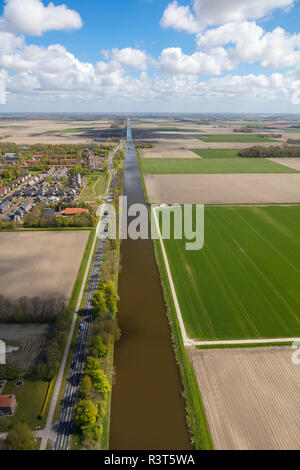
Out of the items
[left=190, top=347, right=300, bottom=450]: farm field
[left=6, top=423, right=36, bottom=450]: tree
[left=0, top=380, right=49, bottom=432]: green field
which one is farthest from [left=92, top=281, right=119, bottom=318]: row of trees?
[left=6, top=423, right=36, bottom=450]: tree

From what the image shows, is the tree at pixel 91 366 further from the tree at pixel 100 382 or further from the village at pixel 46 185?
the village at pixel 46 185

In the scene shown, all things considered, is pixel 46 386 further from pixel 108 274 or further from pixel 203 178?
pixel 203 178

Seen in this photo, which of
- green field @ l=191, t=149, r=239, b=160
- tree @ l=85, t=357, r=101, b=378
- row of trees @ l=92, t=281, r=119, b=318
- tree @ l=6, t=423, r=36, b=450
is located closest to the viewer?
tree @ l=6, t=423, r=36, b=450

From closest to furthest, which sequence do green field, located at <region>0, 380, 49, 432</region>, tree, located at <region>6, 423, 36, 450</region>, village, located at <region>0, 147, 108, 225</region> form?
tree, located at <region>6, 423, 36, 450</region> → green field, located at <region>0, 380, 49, 432</region> → village, located at <region>0, 147, 108, 225</region>

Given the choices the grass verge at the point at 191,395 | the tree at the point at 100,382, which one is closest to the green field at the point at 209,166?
the grass verge at the point at 191,395

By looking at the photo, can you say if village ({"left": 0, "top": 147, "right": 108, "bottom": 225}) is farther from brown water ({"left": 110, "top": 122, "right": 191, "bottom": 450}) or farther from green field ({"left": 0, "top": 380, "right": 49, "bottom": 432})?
green field ({"left": 0, "top": 380, "right": 49, "bottom": 432})

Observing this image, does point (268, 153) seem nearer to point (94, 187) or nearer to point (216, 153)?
point (216, 153)
